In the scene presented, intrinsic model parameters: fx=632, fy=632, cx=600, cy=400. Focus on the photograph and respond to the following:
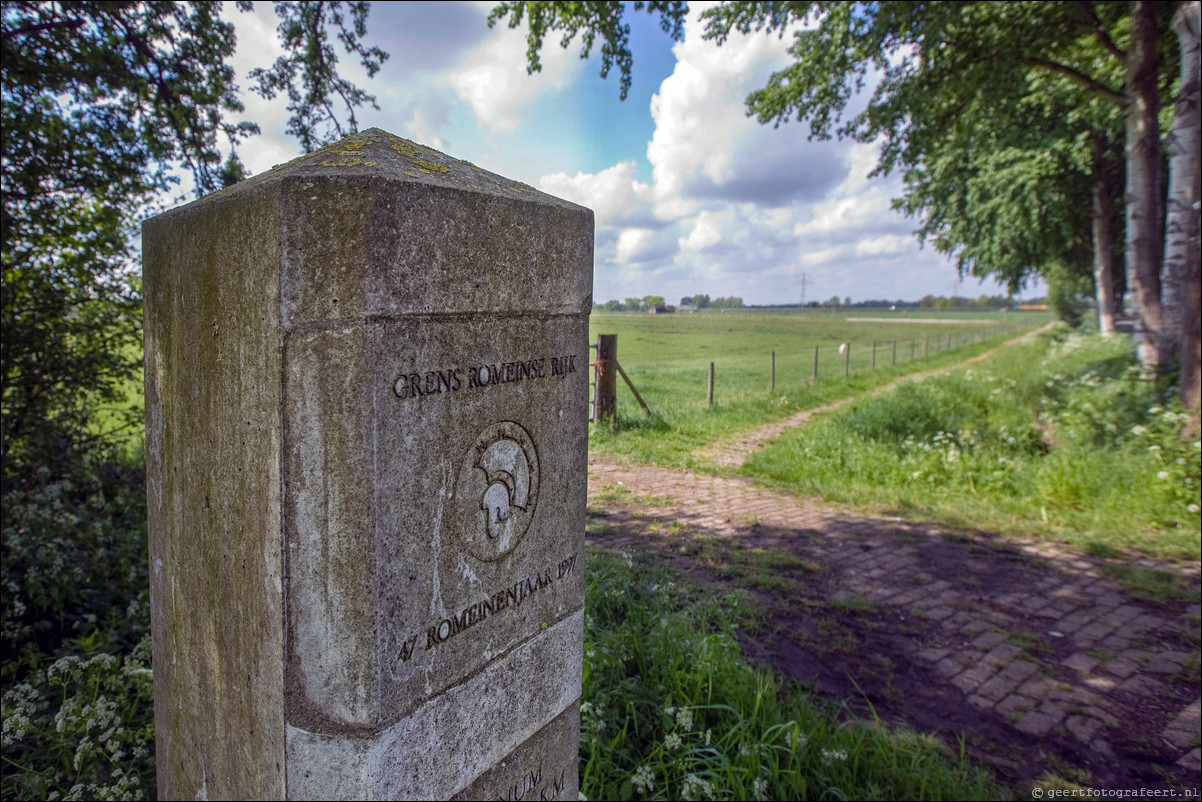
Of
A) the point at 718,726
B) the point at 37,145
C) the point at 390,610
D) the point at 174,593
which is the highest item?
the point at 37,145

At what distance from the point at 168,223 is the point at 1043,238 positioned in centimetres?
2358

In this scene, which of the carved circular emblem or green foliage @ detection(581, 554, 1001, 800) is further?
green foliage @ detection(581, 554, 1001, 800)

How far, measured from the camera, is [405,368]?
1.33 meters

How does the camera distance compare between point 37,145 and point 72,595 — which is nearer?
point 72,595

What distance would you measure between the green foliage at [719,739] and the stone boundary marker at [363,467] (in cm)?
89

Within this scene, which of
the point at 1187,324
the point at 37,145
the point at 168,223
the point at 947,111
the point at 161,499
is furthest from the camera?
the point at 947,111

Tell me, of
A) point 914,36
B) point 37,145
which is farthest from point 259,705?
point 914,36

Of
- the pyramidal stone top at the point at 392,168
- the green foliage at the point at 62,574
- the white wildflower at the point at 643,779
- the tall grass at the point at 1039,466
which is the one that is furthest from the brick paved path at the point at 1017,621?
Answer: the pyramidal stone top at the point at 392,168

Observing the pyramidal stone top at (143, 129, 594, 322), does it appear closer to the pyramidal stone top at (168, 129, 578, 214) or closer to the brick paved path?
the pyramidal stone top at (168, 129, 578, 214)

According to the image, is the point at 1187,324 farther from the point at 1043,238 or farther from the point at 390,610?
the point at 1043,238

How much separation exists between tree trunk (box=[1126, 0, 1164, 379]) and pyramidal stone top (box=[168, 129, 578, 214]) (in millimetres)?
9579

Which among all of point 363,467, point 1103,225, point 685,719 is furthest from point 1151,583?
point 1103,225

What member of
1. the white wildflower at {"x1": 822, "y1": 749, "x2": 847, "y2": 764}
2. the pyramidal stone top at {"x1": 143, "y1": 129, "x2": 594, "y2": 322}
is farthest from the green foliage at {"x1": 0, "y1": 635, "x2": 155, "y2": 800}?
the white wildflower at {"x1": 822, "y1": 749, "x2": 847, "y2": 764}

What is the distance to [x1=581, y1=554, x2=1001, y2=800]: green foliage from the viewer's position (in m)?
2.53
